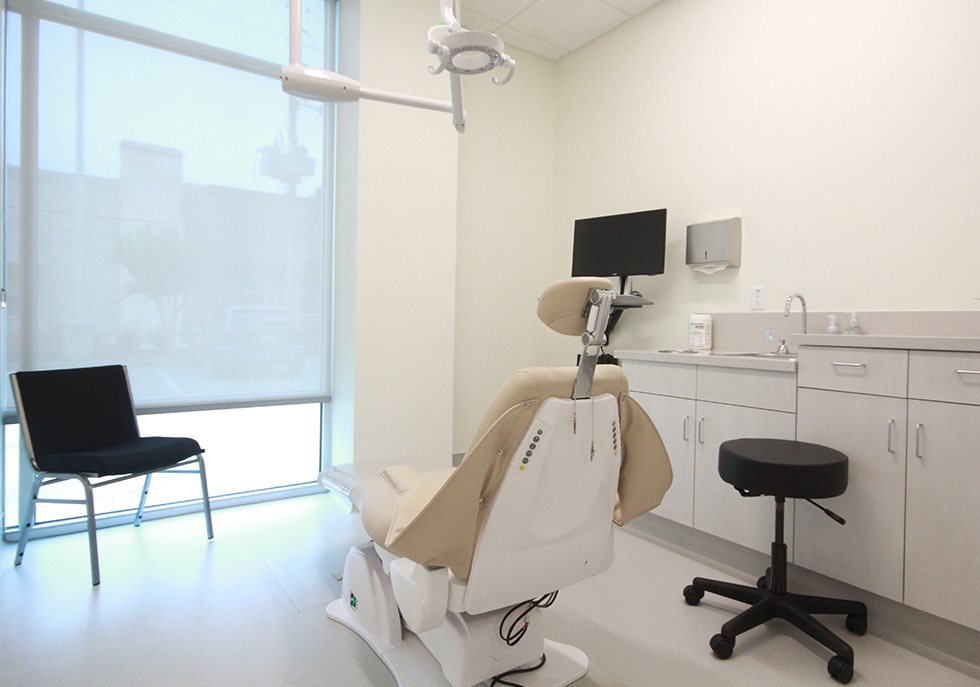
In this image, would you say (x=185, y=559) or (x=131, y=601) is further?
(x=185, y=559)

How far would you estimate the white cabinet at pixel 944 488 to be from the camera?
1.73 m

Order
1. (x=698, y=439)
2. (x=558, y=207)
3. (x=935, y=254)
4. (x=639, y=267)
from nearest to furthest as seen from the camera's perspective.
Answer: (x=935, y=254)
(x=698, y=439)
(x=639, y=267)
(x=558, y=207)

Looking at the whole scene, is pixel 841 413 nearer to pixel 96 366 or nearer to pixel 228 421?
pixel 228 421

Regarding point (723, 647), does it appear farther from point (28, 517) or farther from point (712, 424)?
point (28, 517)

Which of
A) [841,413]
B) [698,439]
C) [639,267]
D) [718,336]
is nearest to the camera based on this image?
[841,413]

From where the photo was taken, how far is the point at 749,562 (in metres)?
2.42

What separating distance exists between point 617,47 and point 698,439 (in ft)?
8.58

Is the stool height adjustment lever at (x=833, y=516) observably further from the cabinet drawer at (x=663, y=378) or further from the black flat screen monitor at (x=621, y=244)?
the black flat screen monitor at (x=621, y=244)

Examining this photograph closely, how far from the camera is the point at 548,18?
3.61 m

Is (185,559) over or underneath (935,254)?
underneath

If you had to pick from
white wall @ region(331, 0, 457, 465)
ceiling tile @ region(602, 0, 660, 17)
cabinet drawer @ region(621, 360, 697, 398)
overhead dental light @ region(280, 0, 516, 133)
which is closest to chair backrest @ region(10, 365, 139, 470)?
white wall @ region(331, 0, 457, 465)

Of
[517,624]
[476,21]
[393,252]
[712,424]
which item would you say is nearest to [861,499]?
[712,424]

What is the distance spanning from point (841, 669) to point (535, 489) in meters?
1.20

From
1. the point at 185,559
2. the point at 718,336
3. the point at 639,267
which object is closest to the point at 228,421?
the point at 185,559
